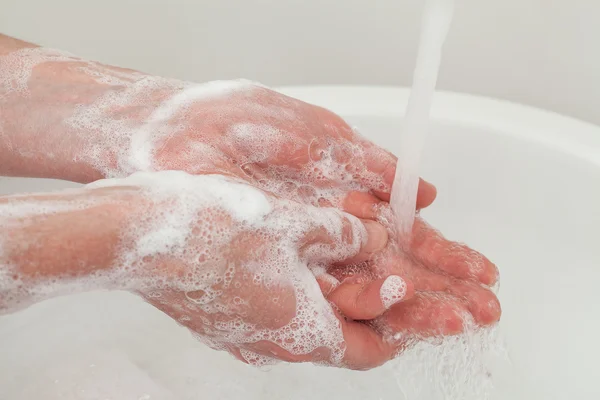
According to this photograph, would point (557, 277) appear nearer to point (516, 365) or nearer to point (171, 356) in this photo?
point (516, 365)

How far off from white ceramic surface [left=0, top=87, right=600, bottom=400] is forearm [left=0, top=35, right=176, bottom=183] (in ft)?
0.80

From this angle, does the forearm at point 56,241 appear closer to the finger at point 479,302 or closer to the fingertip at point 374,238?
the fingertip at point 374,238

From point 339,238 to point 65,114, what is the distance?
0.44 metres

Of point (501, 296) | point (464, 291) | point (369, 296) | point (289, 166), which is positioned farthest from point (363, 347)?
point (501, 296)

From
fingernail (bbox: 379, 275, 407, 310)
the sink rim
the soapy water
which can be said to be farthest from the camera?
the sink rim

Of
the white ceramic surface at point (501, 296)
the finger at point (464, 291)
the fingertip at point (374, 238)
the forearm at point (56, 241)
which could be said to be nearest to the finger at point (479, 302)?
the finger at point (464, 291)

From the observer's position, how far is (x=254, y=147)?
0.83 meters

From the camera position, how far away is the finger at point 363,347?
28.0 inches

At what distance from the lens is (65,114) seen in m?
0.88

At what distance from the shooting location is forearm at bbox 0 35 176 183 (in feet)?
2.82

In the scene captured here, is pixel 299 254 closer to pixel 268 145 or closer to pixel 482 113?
pixel 268 145

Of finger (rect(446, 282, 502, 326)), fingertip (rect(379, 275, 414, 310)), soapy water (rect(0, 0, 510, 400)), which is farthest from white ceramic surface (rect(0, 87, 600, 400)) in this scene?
fingertip (rect(379, 275, 414, 310))

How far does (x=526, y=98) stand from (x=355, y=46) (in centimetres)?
35

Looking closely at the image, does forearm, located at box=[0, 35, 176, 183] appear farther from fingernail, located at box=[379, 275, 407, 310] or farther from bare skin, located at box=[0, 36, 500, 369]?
fingernail, located at box=[379, 275, 407, 310]
